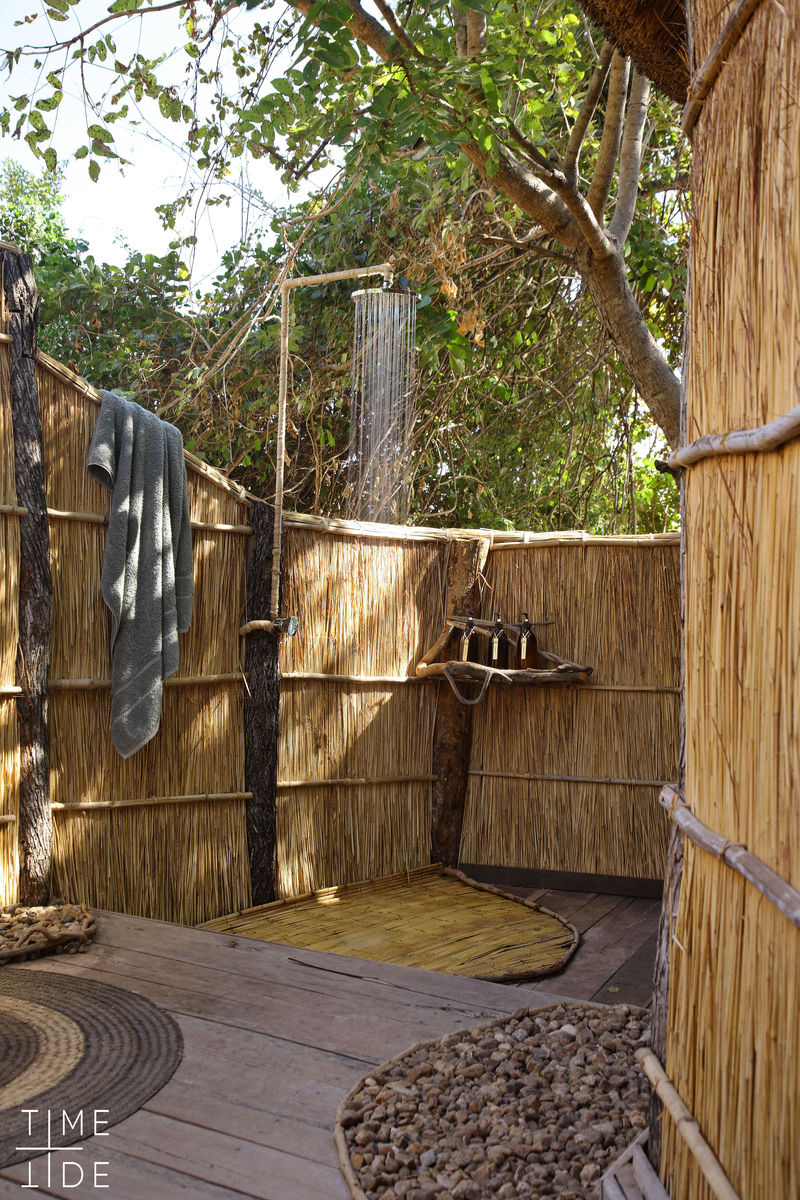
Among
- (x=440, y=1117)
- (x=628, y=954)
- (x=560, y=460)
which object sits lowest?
(x=628, y=954)

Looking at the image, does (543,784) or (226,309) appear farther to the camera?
(226,309)

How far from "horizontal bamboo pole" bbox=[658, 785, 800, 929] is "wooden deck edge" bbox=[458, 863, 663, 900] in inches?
112

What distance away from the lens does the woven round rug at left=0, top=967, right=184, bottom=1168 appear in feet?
5.91

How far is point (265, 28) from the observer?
404 centimetres

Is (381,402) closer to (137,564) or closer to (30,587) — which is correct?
(137,564)

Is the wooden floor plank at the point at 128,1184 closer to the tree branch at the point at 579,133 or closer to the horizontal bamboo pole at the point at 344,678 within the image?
the horizontal bamboo pole at the point at 344,678

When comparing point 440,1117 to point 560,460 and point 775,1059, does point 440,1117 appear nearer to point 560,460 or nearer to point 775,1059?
point 775,1059

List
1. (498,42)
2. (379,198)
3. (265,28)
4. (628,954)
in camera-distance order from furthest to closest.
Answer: (379,198) < (265,28) < (628,954) < (498,42)

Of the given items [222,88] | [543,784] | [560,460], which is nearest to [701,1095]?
[543,784]

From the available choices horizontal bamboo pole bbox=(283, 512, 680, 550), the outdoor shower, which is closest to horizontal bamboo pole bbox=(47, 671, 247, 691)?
horizontal bamboo pole bbox=(283, 512, 680, 550)

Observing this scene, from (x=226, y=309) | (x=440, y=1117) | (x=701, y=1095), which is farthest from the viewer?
(x=226, y=309)

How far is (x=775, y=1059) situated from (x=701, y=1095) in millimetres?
285

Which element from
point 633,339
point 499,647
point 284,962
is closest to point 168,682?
point 284,962

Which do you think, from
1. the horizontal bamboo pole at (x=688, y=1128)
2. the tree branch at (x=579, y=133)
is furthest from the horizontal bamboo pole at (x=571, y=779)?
the horizontal bamboo pole at (x=688, y=1128)
